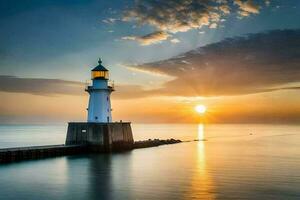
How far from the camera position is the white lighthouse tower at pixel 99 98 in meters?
39.0

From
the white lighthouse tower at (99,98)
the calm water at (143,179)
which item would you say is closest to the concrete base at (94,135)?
the white lighthouse tower at (99,98)

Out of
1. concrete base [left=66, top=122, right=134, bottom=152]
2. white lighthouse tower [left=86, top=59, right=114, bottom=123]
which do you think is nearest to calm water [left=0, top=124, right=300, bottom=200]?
concrete base [left=66, top=122, right=134, bottom=152]

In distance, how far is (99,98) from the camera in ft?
128

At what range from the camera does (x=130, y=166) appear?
1314 inches

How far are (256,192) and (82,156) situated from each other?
760 inches

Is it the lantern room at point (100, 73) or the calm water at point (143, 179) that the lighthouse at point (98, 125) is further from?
the calm water at point (143, 179)

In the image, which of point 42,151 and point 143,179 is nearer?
point 143,179

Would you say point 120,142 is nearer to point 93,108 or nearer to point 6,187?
point 93,108

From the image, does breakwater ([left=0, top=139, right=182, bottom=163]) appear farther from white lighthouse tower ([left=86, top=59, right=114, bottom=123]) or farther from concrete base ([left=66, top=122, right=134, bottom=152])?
white lighthouse tower ([left=86, top=59, right=114, bottom=123])

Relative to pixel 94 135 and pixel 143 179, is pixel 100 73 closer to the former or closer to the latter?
pixel 94 135

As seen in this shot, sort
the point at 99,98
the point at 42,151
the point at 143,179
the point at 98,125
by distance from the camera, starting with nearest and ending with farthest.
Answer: the point at 143,179 < the point at 42,151 < the point at 98,125 < the point at 99,98

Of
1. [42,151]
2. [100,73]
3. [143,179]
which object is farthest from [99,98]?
[143,179]

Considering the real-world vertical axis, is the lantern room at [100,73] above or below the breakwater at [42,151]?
above

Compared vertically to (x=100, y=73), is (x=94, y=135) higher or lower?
lower
